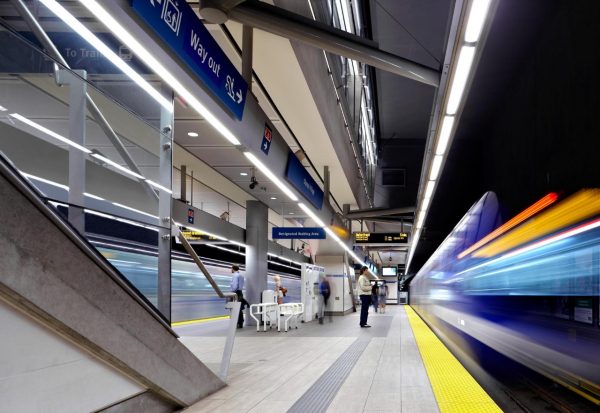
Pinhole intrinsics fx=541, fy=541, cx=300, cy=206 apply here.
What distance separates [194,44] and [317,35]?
68.5 inches

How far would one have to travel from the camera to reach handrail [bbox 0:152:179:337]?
2.59 meters

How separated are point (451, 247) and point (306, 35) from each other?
6.64 meters

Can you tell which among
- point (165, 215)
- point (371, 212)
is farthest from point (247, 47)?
point (371, 212)

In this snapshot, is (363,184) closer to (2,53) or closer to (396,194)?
(396,194)

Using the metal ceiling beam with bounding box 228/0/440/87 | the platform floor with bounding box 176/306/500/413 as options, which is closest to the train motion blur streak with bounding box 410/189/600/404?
the platform floor with bounding box 176/306/500/413

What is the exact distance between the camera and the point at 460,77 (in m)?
4.48

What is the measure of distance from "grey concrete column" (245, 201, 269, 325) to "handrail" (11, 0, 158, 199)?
408 inches

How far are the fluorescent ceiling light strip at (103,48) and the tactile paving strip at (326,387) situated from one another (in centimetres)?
287

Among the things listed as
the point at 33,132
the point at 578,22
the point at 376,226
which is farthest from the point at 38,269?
the point at 376,226

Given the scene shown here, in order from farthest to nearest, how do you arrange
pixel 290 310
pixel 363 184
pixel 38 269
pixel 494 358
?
pixel 363 184
pixel 290 310
pixel 494 358
pixel 38 269

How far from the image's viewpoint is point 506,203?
1477 cm

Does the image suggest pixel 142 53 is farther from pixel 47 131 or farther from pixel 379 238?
pixel 379 238

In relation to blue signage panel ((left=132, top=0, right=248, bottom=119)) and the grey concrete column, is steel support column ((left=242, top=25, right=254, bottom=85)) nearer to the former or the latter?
blue signage panel ((left=132, top=0, right=248, bottom=119))

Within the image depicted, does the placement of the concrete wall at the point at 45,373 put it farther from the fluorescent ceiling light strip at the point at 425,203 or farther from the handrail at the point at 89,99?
the fluorescent ceiling light strip at the point at 425,203
